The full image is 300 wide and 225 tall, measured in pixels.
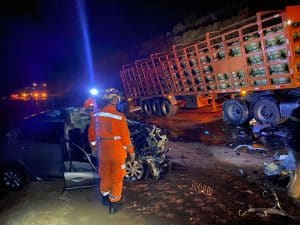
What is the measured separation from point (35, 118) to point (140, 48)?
23.6 m

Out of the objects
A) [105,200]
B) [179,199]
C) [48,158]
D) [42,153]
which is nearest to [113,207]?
[105,200]

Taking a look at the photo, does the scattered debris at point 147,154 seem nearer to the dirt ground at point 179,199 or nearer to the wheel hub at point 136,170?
the wheel hub at point 136,170

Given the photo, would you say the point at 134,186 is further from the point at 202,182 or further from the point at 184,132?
the point at 184,132

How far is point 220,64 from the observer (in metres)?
10.5

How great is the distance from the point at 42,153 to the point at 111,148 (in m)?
1.57

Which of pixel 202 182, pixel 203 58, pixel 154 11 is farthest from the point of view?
pixel 154 11

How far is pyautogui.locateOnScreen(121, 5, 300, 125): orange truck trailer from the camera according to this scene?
8422 millimetres

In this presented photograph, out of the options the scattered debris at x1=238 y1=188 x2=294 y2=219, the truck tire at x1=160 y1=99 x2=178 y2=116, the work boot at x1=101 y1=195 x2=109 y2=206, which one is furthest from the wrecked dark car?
the truck tire at x1=160 y1=99 x2=178 y2=116

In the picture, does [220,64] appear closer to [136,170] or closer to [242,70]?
[242,70]

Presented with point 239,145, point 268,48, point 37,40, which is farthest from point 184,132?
point 37,40

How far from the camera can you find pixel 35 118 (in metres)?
5.90

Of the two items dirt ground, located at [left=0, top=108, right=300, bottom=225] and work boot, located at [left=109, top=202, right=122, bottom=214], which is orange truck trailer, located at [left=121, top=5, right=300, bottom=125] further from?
work boot, located at [left=109, top=202, right=122, bottom=214]

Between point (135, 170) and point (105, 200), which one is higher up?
point (135, 170)

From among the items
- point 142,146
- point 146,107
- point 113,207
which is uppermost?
point 146,107
